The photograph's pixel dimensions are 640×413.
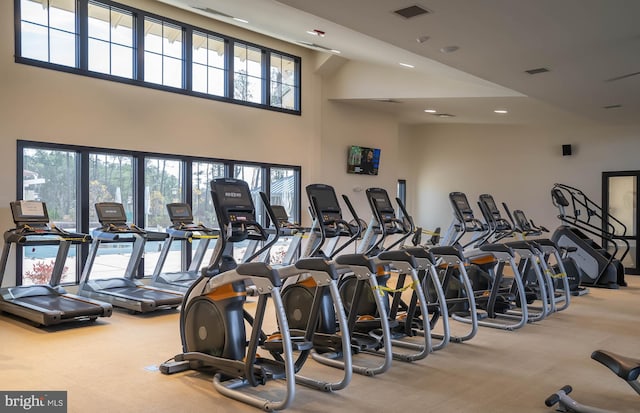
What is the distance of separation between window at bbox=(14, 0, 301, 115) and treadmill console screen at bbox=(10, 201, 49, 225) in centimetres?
198

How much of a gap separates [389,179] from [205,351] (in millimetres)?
8362

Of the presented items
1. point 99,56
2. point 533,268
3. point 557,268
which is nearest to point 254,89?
point 99,56

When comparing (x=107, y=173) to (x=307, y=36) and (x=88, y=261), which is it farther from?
(x=307, y=36)

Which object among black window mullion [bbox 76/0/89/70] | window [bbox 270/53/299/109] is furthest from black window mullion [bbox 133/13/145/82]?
window [bbox 270/53/299/109]

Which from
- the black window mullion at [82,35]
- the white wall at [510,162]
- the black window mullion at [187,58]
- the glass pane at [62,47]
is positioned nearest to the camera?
the glass pane at [62,47]

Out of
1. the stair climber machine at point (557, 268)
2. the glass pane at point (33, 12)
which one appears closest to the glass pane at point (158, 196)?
the glass pane at point (33, 12)

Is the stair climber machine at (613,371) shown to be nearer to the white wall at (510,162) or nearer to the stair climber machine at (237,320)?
the stair climber machine at (237,320)

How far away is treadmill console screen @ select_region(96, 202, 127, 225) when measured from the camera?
22.4ft

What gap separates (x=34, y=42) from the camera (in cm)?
713

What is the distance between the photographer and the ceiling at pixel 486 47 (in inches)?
183

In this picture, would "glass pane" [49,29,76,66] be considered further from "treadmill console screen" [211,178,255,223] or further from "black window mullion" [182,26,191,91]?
"treadmill console screen" [211,178,255,223]

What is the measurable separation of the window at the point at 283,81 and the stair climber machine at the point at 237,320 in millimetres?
6394

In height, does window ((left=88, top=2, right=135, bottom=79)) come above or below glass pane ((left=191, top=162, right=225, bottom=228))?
above

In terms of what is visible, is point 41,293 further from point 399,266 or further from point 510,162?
point 510,162
